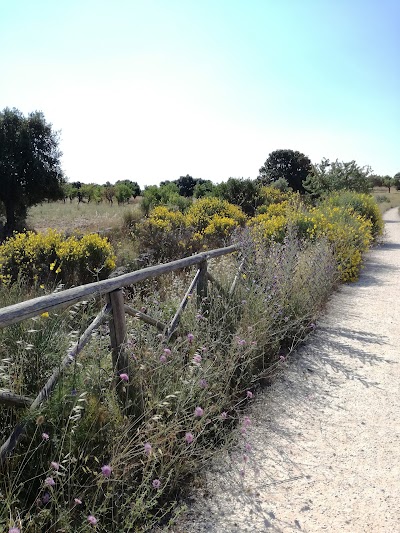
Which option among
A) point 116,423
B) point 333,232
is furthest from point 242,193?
point 116,423

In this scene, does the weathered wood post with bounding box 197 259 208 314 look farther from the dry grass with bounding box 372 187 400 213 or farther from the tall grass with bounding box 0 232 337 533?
the dry grass with bounding box 372 187 400 213

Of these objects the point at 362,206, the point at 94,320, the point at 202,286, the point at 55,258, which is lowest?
the point at 55,258

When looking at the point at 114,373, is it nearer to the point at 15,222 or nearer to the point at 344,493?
the point at 344,493

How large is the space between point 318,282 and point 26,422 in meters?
4.65

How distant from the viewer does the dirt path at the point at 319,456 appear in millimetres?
Answer: 2246

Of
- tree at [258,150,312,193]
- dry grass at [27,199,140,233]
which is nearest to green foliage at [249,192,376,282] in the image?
dry grass at [27,199,140,233]

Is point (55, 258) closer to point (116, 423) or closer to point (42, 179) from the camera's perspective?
point (116, 423)

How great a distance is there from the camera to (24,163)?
21.0m

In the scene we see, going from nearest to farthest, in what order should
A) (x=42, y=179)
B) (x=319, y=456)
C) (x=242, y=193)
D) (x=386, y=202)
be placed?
(x=319, y=456), (x=242, y=193), (x=42, y=179), (x=386, y=202)

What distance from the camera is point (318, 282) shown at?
232 inches

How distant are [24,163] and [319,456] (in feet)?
70.7

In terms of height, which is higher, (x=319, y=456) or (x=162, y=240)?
(x=162, y=240)

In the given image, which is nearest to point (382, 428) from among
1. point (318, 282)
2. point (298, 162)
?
point (318, 282)

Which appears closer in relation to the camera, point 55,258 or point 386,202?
point 55,258
